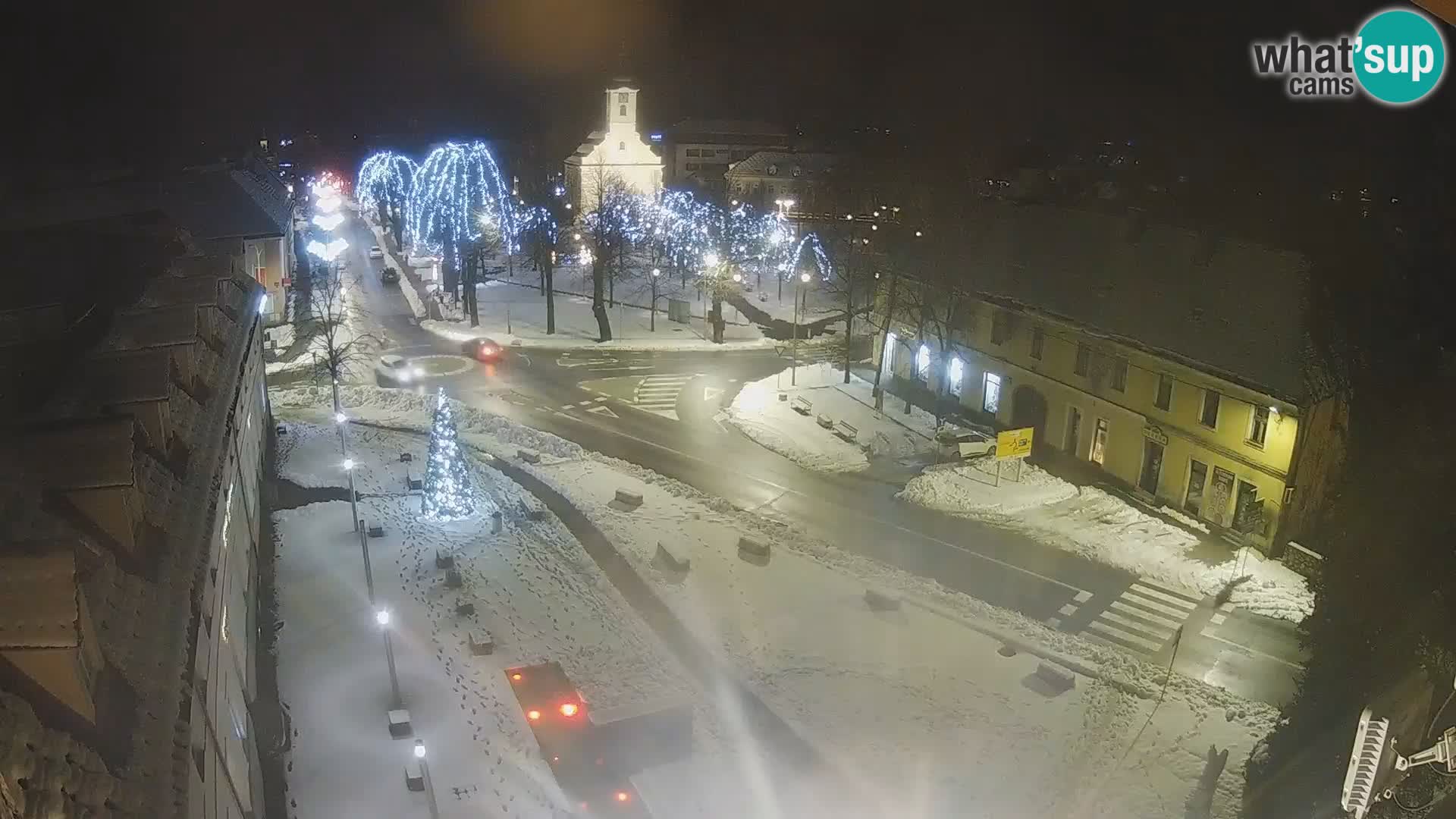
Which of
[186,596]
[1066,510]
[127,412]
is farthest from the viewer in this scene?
[1066,510]

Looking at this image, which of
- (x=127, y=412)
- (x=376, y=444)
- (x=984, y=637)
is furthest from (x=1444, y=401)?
(x=376, y=444)

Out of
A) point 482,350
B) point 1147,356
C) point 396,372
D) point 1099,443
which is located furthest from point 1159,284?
point 396,372

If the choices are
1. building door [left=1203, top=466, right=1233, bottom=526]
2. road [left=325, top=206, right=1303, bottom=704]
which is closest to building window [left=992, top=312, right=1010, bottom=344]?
road [left=325, top=206, right=1303, bottom=704]

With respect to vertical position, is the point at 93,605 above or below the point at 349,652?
above

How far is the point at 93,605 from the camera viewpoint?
24.4 ft

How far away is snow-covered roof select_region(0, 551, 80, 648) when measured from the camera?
228 inches

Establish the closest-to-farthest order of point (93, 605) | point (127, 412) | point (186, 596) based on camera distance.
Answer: point (93, 605) < point (186, 596) < point (127, 412)

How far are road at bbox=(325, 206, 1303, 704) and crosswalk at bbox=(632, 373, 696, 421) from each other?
0.31 ft

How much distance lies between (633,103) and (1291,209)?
2034 inches

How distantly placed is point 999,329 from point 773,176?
44.1 meters

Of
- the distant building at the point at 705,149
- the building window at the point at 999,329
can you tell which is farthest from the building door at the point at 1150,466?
the distant building at the point at 705,149

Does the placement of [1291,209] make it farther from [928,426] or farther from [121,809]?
[121,809]

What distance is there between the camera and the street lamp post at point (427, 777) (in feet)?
48.6

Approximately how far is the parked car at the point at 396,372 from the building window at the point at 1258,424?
30723mm
